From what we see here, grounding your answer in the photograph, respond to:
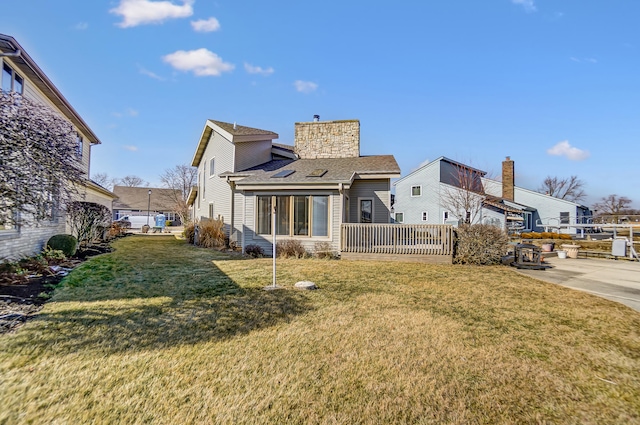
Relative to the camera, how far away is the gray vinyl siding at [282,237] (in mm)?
12438

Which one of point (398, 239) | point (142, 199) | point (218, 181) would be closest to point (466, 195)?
point (398, 239)

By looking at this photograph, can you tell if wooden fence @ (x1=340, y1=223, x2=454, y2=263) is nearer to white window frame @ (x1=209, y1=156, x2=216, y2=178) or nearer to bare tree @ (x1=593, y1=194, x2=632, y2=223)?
white window frame @ (x1=209, y1=156, x2=216, y2=178)

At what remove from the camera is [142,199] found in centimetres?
5016

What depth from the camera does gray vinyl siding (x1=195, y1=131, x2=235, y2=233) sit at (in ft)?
51.1

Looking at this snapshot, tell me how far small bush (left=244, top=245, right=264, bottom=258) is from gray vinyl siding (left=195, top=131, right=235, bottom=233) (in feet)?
9.03

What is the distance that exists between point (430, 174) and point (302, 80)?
46.2 ft

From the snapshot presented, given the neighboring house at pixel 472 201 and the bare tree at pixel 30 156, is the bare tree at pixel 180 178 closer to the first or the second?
the neighboring house at pixel 472 201

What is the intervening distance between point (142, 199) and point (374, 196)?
4755 cm

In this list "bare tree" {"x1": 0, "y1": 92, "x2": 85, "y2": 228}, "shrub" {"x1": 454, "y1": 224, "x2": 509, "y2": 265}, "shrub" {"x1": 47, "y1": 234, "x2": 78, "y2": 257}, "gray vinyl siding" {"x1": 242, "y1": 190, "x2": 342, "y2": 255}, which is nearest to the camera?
"bare tree" {"x1": 0, "y1": 92, "x2": 85, "y2": 228}

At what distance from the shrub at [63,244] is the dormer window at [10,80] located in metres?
4.59

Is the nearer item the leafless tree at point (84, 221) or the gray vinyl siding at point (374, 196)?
the leafless tree at point (84, 221)

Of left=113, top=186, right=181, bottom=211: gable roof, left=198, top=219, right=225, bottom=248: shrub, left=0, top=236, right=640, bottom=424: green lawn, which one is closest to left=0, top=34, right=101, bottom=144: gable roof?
left=0, top=236, right=640, bottom=424: green lawn

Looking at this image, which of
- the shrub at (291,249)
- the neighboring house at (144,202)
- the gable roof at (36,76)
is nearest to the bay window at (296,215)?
the shrub at (291,249)

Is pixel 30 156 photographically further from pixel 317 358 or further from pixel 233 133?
pixel 233 133
